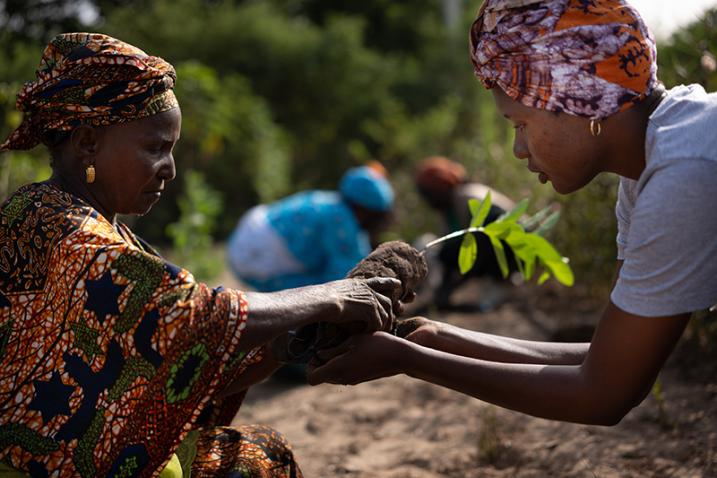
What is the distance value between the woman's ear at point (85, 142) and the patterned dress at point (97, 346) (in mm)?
229

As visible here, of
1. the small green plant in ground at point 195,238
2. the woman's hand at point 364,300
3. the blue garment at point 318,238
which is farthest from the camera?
the small green plant in ground at point 195,238

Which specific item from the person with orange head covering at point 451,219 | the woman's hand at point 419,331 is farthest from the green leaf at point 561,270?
the person with orange head covering at point 451,219

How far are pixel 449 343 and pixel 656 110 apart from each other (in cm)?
100

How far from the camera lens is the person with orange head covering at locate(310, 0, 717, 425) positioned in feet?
6.13

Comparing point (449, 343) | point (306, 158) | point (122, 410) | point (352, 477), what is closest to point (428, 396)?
point (352, 477)

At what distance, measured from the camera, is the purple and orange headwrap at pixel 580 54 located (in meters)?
1.98

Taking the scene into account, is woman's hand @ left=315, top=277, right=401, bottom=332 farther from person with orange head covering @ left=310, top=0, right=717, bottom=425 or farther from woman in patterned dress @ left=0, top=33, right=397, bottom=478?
person with orange head covering @ left=310, top=0, right=717, bottom=425

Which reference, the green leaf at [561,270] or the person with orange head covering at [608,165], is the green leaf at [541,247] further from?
the person with orange head covering at [608,165]

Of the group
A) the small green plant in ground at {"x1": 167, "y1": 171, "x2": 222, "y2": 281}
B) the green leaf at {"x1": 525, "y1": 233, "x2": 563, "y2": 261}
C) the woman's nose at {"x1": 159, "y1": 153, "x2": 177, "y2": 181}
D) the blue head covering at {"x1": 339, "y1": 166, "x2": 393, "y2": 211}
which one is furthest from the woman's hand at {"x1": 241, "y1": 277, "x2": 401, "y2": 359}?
the small green plant in ground at {"x1": 167, "y1": 171, "x2": 222, "y2": 281}

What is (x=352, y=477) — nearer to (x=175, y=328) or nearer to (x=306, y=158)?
(x=175, y=328)

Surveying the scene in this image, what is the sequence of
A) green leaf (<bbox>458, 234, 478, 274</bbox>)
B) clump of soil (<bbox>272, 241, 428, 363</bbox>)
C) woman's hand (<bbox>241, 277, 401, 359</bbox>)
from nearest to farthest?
woman's hand (<bbox>241, 277, 401, 359</bbox>) < clump of soil (<bbox>272, 241, 428, 363</bbox>) < green leaf (<bbox>458, 234, 478, 274</bbox>)

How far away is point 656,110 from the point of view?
202 centimetres

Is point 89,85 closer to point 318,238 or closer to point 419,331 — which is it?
point 419,331

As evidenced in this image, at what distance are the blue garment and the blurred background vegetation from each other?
692 millimetres
